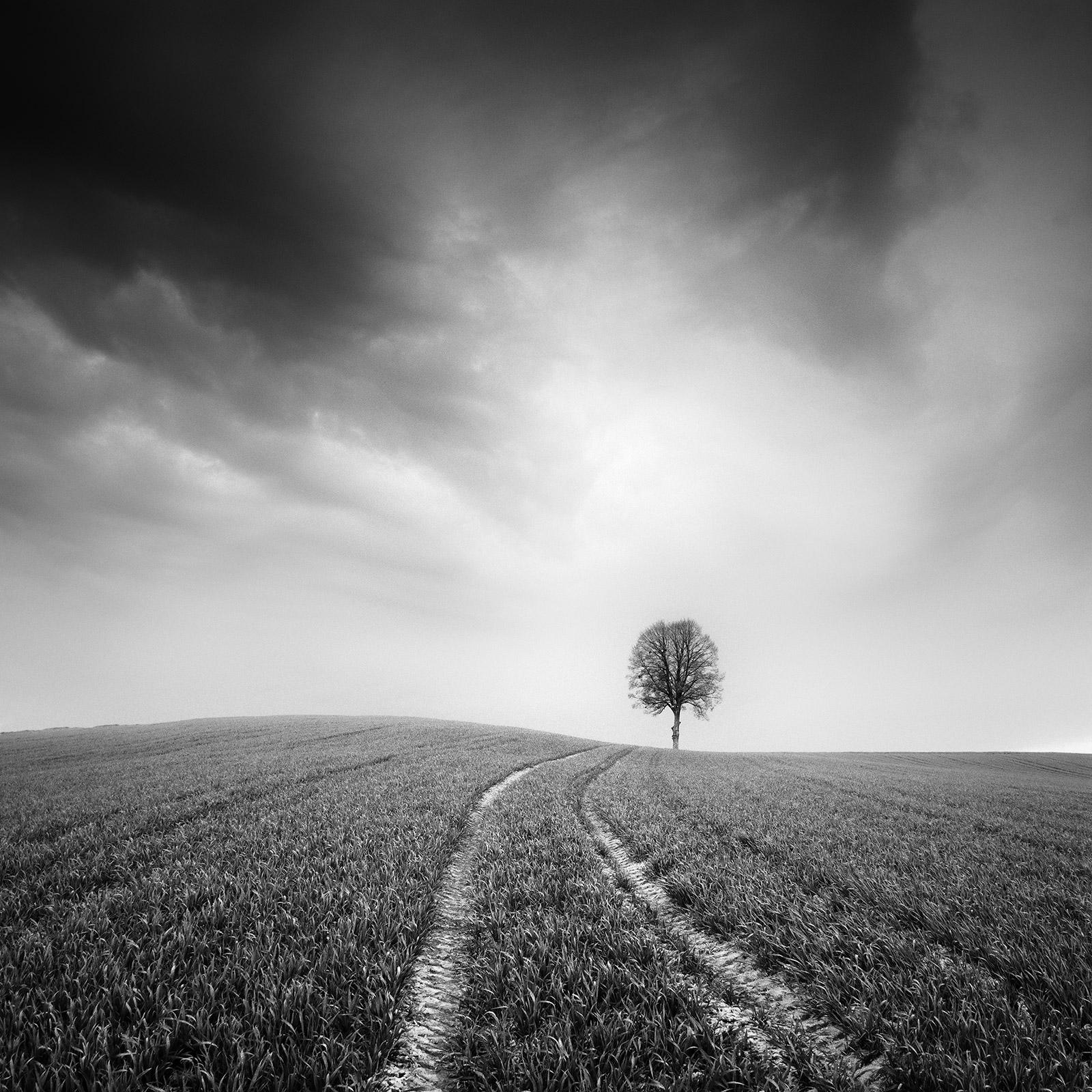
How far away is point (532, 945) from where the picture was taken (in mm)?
5527

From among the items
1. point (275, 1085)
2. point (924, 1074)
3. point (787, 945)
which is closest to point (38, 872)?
point (275, 1085)

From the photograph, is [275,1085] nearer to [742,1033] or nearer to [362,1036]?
[362,1036]

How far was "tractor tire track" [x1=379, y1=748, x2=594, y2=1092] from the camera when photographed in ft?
12.6

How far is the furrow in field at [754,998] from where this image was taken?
160 inches

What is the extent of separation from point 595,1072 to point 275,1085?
96.5 inches

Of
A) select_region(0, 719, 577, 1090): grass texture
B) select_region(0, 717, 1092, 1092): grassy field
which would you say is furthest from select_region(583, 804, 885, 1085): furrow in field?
select_region(0, 719, 577, 1090): grass texture

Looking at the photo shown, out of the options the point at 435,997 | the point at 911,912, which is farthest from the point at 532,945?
the point at 911,912

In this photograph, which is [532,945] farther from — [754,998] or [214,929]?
→ [214,929]

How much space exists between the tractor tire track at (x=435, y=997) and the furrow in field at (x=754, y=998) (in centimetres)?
268

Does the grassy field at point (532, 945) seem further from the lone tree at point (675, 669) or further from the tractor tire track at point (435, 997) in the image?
the lone tree at point (675, 669)

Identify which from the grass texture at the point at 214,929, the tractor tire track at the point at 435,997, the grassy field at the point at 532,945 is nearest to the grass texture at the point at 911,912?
the grassy field at the point at 532,945

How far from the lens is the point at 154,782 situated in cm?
1659

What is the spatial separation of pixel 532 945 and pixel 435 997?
46.7 inches

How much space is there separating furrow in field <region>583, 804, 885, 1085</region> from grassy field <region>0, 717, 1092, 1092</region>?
0.06m
